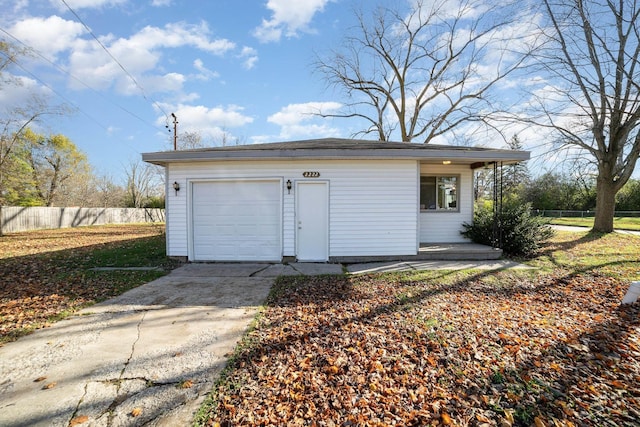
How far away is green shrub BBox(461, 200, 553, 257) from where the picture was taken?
802 centimetres

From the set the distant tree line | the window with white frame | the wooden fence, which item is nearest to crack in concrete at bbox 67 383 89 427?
the window with white frame

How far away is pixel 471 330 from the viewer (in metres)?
3.30

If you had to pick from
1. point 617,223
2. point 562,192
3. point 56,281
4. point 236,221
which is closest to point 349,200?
point 236,221

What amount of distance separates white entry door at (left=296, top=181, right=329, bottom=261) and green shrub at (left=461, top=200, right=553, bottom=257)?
15.8 feet

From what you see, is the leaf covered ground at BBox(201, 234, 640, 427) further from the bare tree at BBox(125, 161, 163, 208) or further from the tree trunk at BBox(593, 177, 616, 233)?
the bare tree at BBox(125, 161, 163, 208)

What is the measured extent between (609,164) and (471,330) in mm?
12886

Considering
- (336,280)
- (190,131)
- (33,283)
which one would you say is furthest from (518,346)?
(190,131)

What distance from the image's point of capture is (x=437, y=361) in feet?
8.80

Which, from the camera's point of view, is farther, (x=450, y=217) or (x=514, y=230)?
(x=450, y=217)

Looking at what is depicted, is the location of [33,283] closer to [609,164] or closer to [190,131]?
[609,164]

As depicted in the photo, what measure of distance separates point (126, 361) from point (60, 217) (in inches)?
894

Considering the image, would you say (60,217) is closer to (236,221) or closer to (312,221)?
(236,221)

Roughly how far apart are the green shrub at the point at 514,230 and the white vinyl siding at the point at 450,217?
0.39 metres

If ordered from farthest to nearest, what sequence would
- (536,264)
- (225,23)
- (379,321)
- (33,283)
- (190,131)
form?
(190,131)
(225,23)
(536,264)
(33,283)
(379,321)
